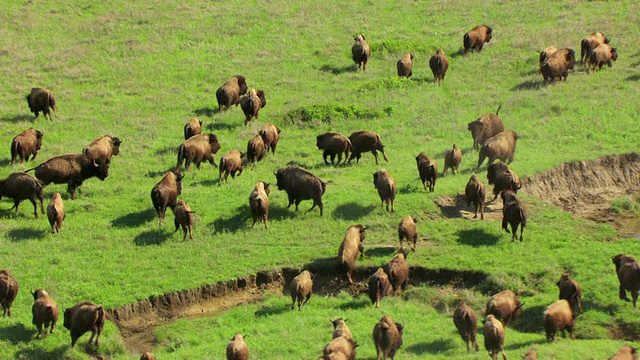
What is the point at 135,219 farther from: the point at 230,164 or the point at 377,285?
the point at 377,285

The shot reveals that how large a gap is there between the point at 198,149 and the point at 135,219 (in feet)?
14.2

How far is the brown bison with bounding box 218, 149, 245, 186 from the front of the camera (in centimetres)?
3105

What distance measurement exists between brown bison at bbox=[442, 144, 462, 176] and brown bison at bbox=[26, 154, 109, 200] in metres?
11.0

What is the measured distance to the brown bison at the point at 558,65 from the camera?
40.6 metres

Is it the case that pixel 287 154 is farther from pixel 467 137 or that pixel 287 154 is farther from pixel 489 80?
pixel 489 80

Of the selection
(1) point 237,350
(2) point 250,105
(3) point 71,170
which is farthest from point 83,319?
(2) point 250,105

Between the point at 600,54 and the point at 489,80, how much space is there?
4.97m

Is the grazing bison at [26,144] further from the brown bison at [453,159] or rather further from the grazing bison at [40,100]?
the brown bison at [453,159]

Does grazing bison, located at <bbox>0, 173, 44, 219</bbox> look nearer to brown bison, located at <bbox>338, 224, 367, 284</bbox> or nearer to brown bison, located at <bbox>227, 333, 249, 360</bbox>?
brown bison, located at <bbox>338, 224, 367, 284</bbox>

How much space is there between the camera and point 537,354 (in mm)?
21297

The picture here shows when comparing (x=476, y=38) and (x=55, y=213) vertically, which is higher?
(x=476, y=38)

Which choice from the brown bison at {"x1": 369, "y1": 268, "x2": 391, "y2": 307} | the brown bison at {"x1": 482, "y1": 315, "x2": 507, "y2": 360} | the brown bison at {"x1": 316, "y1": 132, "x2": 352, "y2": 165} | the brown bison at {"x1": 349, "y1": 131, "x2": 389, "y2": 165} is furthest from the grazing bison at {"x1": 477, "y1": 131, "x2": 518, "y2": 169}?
the brown bison at {"x1": 482, "y1": 315, "x2": 507, "y2": 360}

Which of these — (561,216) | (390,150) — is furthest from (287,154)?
(561,216)

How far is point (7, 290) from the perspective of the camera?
2314cm
